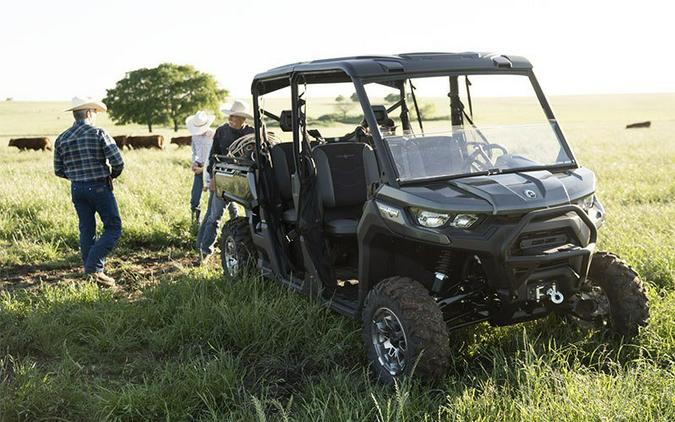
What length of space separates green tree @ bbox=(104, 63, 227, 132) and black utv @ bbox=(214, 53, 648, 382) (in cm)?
5510

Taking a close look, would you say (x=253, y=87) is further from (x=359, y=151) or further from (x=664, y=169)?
(x=664, y=169)

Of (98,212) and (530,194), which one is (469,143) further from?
(98,212)

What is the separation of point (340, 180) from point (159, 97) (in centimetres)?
5686

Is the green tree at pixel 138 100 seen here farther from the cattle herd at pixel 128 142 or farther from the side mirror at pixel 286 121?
the side mirror at pixel 286 121

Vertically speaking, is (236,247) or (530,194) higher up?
(530,194)

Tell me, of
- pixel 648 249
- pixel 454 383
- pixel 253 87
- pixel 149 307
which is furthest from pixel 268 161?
pixel 648 249

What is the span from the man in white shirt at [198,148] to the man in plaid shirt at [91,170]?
2.28 m

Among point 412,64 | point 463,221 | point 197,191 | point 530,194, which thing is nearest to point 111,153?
point 197,191

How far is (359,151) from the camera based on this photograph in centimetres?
567

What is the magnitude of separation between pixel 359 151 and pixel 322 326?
158cm

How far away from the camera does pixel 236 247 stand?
6.56 metres

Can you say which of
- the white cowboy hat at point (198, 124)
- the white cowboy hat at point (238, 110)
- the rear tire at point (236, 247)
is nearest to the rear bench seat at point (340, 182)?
the rear tire at point (236, 247)

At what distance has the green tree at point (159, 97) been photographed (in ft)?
192

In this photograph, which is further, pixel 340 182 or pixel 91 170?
pixel 91 170
